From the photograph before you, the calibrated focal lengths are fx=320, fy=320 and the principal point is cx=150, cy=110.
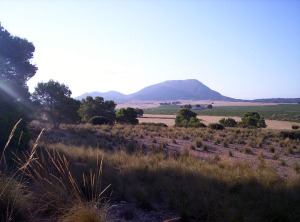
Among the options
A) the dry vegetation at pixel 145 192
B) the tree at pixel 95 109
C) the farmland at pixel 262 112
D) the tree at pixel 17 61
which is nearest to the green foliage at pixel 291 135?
the dry vegetation at pixel 145 192

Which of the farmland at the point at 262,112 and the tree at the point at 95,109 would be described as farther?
the farmland at the point at 262,112

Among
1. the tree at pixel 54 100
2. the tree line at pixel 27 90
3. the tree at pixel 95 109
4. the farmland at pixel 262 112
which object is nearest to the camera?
the tree line at pixel 27 90

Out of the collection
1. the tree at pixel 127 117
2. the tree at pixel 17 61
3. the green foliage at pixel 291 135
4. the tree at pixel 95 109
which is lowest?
the green foliage at pixel 291 135

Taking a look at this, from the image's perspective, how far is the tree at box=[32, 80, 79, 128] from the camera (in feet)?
94.6

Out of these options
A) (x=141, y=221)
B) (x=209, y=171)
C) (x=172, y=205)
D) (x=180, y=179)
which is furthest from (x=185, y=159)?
(x=141, y=221)

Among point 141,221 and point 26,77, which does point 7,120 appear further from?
point 26,77

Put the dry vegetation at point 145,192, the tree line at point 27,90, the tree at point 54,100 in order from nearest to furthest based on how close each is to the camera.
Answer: the dry vegetation at point 145,192 → the tree line at point 27,90 → the tree at point 54,100

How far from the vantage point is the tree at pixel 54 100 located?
28828mm

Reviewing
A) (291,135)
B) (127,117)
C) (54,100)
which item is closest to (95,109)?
(127,117)

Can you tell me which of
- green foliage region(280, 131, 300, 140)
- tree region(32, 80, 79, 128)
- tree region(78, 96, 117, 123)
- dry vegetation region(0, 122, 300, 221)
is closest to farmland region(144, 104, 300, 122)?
tree region(78, 96, 117, 123)

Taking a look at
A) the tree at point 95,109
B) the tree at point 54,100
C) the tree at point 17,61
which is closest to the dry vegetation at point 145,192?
the tree at point 17,61

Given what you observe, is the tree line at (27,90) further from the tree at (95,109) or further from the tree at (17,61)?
the tree at (95,109)

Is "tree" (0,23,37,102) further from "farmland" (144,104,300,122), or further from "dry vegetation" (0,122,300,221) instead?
"farmland" (144,104,300,122)

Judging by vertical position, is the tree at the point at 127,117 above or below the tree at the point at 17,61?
below
